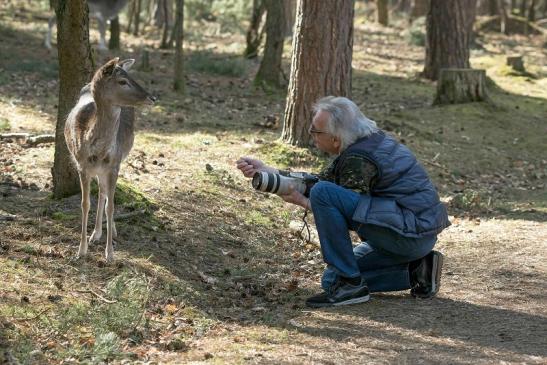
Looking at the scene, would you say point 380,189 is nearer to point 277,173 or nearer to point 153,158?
point 277,173

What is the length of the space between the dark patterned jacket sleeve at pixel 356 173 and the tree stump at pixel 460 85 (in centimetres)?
1031

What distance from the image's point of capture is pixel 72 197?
8477mm

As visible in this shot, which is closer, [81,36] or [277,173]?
[277,173]

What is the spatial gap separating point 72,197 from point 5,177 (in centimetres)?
121

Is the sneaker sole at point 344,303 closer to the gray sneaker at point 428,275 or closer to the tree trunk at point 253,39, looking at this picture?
the gray sneaker at point 428,275

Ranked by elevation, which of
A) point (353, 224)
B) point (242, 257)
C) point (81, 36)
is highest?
point (81, 36)

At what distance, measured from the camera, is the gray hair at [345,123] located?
6531 millimetres

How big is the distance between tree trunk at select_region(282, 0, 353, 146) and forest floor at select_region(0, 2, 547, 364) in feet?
2.01

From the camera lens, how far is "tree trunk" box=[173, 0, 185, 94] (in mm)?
→ 14909

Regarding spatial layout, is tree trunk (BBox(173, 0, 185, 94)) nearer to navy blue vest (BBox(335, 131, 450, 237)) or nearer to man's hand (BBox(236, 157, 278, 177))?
man's hand (BBox(236, 157, 278, 177))

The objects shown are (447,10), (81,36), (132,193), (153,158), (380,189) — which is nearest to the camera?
(380,189)

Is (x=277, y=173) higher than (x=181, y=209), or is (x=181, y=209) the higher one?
(x=277, y=173)

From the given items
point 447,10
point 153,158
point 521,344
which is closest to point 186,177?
point 153,158

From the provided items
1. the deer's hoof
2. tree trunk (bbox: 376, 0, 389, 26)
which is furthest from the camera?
tree trunk (bbox: 376, 0, 389, 26)
